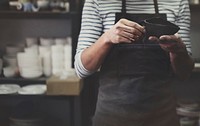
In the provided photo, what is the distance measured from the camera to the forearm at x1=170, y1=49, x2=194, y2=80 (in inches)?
39.1

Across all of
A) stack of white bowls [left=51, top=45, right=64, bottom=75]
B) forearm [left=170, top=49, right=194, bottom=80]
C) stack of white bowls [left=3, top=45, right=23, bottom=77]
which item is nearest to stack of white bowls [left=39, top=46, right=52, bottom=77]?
stack of white bowls [left=51, top=45, right=64, bottom=75]

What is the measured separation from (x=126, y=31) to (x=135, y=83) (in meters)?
0.21

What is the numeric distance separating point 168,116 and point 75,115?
0.82 meters

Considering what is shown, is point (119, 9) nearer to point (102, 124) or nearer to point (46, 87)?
point (102, 124)

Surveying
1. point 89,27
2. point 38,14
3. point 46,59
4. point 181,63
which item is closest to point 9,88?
point 46,59

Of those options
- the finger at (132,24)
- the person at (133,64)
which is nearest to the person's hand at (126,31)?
the finger at (132,24)

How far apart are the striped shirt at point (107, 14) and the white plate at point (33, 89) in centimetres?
79

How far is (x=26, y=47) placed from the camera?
1985 mm

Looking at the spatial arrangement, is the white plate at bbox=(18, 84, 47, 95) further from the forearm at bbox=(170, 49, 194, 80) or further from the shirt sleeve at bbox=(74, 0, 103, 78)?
the forearm at bbox=(170, 49, 194, 80)

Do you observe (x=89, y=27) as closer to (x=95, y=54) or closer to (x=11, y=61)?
(x=95, y=54)

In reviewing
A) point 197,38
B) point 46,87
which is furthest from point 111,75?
point 197,38

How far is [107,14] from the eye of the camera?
1.03 meters

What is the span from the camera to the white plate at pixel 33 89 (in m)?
1.79

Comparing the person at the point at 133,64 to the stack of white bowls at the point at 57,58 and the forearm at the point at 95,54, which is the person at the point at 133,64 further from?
the stack of white bowls at the point at 57,58
